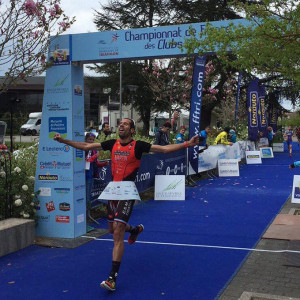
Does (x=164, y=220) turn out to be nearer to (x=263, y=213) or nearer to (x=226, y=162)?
(x=263, y=213)

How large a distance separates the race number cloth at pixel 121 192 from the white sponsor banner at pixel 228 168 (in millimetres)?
12237

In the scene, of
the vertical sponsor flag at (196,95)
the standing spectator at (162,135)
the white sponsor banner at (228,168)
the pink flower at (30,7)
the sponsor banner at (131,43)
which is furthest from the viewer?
the white sponsor banner at (228,168)

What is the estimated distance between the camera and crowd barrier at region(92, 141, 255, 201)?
955 centimetres

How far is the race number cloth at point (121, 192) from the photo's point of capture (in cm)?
523

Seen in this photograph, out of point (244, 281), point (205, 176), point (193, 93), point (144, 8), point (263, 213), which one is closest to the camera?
point (244, 281)

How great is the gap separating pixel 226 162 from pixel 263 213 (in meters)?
7.80

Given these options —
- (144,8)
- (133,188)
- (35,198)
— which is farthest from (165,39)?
(144,8)

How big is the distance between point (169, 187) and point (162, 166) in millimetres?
1358

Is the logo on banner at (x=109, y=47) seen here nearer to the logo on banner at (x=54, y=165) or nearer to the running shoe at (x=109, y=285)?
the logo on banner at (x=54, y=165)

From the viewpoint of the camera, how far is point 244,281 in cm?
514

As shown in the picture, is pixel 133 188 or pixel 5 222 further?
pixel 5 222

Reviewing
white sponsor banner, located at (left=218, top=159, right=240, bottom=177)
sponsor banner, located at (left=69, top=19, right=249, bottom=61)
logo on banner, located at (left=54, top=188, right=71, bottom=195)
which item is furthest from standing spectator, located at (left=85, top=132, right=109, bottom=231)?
white sponsor banner, located at (left=218, top=159, right=240, bottom=177)

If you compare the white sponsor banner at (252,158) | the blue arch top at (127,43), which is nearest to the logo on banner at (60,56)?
the blue arch top at (127,43)

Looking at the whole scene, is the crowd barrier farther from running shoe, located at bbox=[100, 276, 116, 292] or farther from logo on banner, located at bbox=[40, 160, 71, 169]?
running shoe, located at bbox=[100, 276, 116, 292]
